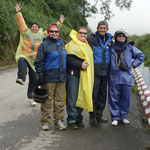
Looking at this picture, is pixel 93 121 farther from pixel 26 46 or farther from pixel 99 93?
pixel 26 46

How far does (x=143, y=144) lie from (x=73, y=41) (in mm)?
2143

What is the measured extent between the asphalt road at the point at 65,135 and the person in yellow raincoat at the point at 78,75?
44 cm

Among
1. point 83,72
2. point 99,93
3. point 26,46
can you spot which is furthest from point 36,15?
point 83,72

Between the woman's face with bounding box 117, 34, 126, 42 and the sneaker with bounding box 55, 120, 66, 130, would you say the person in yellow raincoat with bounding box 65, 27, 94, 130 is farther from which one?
the woman's face with bounding box 117, 34, 126, 42

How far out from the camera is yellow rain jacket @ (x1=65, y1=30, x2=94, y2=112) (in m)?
4.77

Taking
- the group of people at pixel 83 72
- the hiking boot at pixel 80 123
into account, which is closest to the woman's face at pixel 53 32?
the group of people at pixel 83 72

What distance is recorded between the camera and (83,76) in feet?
15.8

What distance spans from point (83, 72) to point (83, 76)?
7 cm

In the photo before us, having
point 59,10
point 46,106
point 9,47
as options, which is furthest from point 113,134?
point 59,10

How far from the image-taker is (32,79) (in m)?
6.42

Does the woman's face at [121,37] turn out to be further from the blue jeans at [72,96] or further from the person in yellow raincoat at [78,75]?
the blue jeans at [72,96]

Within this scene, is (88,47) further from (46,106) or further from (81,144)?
(81,144)

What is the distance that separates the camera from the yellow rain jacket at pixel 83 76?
15.6 ft

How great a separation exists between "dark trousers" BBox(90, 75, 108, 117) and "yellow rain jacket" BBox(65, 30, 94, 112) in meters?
0.29
